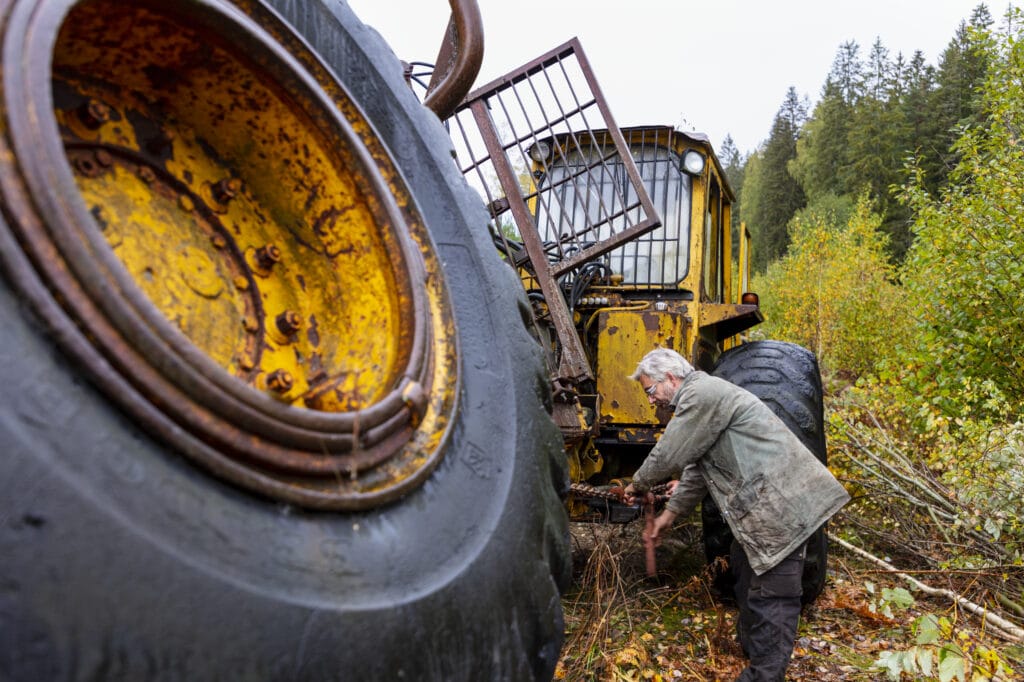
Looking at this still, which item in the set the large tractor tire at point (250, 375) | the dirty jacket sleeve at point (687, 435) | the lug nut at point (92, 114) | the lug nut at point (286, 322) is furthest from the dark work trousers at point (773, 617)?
the lug nut at point (92, 114)

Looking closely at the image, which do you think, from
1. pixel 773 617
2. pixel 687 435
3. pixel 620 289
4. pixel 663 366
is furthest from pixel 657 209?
pixel 773 617

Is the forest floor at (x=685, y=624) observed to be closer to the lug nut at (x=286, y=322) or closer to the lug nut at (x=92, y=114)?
the lug nut at (x=286, y=322)

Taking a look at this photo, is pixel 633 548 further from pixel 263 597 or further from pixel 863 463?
pixel 263 597

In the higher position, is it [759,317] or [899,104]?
[899,104]

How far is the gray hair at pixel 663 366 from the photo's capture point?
3.49 m

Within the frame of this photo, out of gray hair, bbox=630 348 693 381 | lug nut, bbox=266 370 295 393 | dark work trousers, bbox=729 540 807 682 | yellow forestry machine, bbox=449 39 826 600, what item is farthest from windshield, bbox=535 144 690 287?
lug nut, bbox=266 370 295 393

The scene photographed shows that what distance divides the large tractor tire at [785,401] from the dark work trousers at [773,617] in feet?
1.61

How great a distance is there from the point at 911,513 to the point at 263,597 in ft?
16.7

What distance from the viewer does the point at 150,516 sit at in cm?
86

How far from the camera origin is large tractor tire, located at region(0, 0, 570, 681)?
32.5 inches

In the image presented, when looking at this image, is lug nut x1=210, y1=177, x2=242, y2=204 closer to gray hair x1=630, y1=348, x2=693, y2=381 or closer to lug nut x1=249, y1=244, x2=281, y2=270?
lug nut x1=249, y1=244, x2=281, y2=270

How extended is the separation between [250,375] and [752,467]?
8.32 feet

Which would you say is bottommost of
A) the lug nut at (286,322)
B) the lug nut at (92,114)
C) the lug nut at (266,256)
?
the lug nut at (286,322)

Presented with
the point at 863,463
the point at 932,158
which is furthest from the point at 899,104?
the point at 863,463
